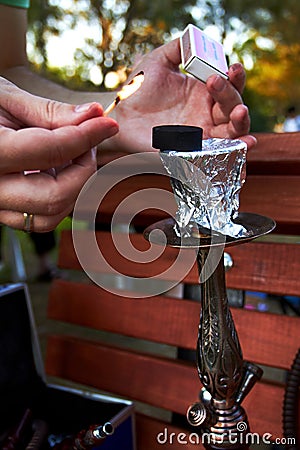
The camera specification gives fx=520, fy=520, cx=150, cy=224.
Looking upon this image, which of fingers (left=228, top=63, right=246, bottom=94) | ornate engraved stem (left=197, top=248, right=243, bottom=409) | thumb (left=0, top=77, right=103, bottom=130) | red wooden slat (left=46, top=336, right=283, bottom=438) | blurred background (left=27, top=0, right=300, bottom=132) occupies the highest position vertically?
blurred background (left=27, top=0, right=300, bottom=132)

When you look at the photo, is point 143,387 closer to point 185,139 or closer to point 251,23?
point 185,139

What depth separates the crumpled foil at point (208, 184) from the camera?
55 centimetres

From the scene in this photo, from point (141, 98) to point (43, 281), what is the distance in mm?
2981

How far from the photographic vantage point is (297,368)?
73cm

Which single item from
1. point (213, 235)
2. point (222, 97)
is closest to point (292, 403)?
point (213, 235)

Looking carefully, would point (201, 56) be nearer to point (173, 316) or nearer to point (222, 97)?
point (222, 97)

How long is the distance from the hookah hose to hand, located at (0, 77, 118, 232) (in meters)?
0.39

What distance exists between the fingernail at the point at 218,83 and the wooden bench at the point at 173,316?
169 mm

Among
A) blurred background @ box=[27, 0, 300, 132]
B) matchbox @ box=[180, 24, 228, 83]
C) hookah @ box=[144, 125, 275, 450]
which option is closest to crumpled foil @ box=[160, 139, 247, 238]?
hookah @ box=[144, 125, 275, 450]

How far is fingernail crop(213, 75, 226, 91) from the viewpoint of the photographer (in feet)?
2.18

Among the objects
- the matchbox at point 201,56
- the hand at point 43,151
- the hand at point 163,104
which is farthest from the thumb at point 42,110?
the hand at point 163,104

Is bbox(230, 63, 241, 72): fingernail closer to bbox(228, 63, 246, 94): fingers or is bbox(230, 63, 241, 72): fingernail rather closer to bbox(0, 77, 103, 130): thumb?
bbox(228, 63, 246, 94): fingers

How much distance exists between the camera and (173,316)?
955 millimetres

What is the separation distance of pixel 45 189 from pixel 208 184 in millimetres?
179
